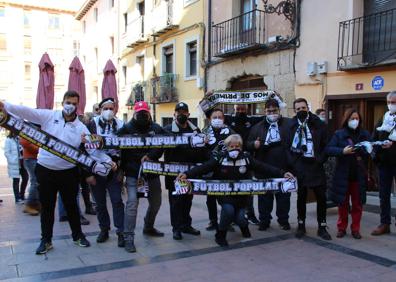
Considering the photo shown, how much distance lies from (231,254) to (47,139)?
8.29 ft

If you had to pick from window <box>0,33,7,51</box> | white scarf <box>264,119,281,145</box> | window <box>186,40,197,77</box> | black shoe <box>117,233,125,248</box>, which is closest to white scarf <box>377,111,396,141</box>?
white scarf <box>264,119,281,145</box>

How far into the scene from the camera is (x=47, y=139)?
15.3 feet

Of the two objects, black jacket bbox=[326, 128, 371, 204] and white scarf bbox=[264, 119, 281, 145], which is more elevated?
white scarf bbox=[264, 119, 281, 145]

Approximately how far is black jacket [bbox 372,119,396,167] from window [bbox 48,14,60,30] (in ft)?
169

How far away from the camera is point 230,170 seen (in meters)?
5.23

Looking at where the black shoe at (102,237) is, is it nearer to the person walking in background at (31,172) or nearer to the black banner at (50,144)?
the black banner at (50,144)

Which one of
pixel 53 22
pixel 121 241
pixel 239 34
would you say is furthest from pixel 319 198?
pixel 53 22

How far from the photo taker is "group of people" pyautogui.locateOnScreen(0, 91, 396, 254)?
194 inches

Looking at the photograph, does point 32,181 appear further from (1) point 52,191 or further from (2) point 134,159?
(2) point 134,159

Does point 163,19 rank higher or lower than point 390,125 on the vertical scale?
higher

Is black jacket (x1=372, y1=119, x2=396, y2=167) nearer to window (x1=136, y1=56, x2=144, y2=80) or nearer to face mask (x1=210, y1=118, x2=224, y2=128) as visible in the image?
face mask (x1=210, y1=118, x2=224, y2=128)

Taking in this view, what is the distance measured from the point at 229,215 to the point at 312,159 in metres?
1.35

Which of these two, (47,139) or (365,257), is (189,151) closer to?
(47,139)

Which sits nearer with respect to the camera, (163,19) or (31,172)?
(31,172)
